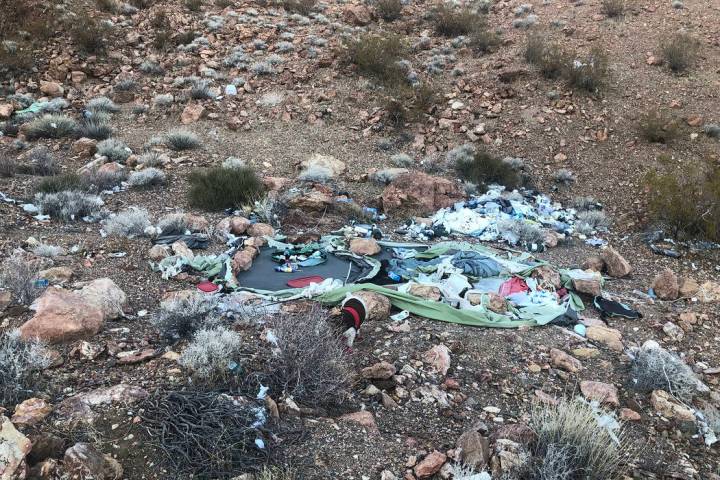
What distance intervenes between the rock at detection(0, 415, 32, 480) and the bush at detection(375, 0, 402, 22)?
14.4 meters

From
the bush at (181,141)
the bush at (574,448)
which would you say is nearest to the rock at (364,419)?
the bush at (574,448)

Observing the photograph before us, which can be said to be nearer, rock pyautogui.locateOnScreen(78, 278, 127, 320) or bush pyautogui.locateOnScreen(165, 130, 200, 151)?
rock pyautogui.locateOnScreen(78, 278, 127, 320)

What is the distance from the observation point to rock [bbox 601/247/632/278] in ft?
20.5

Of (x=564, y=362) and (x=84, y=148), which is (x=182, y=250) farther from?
(x=84, y=148)

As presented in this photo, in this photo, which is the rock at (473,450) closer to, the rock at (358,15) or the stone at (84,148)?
the stone at (84,148)

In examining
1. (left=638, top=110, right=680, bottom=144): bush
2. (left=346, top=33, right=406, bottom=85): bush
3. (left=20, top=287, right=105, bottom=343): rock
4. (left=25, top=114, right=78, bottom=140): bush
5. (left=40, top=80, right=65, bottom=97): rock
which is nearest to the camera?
(left=20, top=287, right=105, bottom=343): rock

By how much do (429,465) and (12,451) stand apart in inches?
84.9

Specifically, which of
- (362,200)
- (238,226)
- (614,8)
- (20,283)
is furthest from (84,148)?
(614,8)

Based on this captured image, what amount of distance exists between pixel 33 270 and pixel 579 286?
215 inches

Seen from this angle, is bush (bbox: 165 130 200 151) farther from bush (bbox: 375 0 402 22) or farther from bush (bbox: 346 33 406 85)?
bush (bbox: 375 0 402 22)

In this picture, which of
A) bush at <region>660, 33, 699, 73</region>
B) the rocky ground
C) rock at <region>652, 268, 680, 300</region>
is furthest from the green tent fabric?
bush at <region>660, 33, 699, 73</region>

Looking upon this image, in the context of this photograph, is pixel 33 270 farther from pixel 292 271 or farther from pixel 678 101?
pixel 678 101

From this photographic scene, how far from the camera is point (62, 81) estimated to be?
1162cm

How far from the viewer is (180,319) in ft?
13.2
